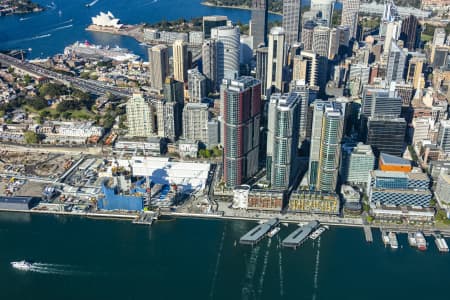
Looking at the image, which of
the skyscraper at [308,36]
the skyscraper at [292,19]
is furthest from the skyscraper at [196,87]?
the skyscraper at [292,19]

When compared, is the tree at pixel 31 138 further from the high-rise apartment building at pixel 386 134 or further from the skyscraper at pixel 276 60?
the high-rise apartment building at pixel 386 134

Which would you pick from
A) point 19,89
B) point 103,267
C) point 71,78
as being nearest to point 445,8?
point 71,78

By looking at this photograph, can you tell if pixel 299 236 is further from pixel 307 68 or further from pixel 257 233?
pixel 307 68

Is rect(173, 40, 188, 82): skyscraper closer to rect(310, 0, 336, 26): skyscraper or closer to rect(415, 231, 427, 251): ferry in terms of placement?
rect(310, 0, 336, 26): skyscraper

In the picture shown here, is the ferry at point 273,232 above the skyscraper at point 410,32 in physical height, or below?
below

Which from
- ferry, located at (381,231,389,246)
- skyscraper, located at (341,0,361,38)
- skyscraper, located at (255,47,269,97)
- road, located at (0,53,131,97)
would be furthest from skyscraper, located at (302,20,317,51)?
ferry, located at (381,231,389,246)

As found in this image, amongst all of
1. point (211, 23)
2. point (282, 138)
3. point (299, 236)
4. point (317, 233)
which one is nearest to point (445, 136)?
point (282, 138)
